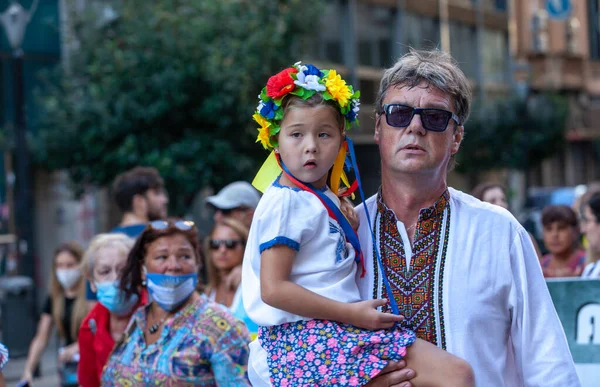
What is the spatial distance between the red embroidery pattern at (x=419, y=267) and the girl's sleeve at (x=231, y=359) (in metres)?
1.45

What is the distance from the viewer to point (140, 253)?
5199 mm

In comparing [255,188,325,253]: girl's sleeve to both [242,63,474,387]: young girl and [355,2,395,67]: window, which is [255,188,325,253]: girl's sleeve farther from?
[355,2,395,67]: window

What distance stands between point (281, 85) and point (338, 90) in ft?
0.65

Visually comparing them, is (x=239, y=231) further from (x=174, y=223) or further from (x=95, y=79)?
(x=95, y=79)

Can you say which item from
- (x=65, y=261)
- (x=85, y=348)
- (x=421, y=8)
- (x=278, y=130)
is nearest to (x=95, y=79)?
(x=65, y=261)

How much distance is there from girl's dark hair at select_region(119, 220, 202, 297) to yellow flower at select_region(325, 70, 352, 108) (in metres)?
1.81

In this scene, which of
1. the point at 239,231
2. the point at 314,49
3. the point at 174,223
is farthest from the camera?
the point at 314,49

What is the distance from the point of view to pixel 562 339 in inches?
128

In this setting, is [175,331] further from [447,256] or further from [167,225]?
[447,256]

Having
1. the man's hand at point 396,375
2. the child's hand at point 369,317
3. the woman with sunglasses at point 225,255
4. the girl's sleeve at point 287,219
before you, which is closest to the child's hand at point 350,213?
the girl's sleeve at point 287,219

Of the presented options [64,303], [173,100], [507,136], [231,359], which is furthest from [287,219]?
[507,136]

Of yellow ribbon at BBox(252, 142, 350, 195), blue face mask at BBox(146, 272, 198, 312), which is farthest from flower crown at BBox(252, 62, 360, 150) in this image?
blue face mask at BBox(146, 272, 198, 312)

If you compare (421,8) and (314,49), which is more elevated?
(421,8)

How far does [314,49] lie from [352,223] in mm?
25242
